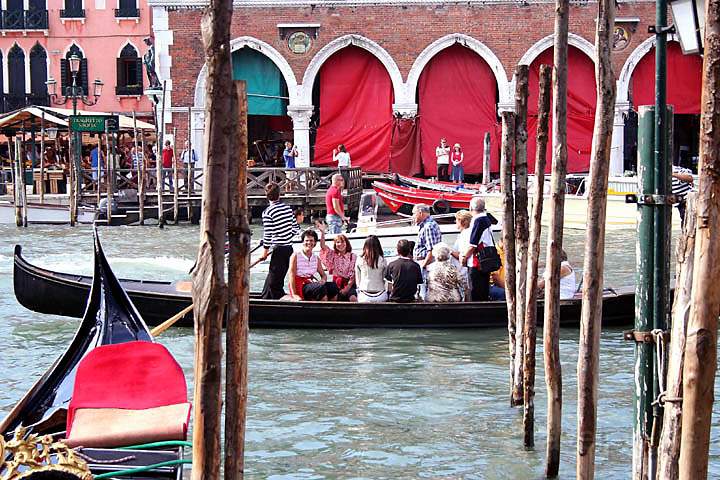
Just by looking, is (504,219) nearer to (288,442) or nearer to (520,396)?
(520,396)

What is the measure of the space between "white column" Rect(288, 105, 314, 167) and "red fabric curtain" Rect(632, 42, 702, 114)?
15.1 feet

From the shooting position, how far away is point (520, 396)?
5.04m

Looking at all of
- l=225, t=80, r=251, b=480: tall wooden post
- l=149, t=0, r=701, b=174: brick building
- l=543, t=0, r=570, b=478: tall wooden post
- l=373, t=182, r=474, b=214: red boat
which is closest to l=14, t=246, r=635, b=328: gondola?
l=543, t=0, r=570, b=478: tall wooden post

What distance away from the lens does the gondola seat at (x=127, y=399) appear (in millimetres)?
3416

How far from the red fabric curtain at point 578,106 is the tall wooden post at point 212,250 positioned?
13.9 meters

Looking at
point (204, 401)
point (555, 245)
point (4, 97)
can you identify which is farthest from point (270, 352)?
point (4, 97)

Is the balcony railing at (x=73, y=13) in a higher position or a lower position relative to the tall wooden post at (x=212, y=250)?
higher

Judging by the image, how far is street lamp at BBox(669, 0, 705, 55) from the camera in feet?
10.1

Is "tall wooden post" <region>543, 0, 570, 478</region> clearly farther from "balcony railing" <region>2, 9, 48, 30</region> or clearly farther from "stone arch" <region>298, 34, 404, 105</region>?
"balcony railing" <region>2, 9, 48, 30</region>

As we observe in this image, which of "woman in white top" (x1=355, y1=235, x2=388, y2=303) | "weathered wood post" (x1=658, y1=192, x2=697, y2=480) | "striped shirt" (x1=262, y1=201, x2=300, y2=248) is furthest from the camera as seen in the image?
"striped shirt" (x1=262, y1=201, x2=300, y2=248)

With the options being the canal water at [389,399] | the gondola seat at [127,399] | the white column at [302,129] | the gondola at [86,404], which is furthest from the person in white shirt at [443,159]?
the gondola seat at [127,399]

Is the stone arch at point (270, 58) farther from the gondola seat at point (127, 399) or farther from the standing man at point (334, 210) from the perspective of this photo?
the gondola seat at point (127, 399)

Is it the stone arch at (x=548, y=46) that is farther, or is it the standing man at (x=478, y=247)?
the stone arch at (x=548, y=46)

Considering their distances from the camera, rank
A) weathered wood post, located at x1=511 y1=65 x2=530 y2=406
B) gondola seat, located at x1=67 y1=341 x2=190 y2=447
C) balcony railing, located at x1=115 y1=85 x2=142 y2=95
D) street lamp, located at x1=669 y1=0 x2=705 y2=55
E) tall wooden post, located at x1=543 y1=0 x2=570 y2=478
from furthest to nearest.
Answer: balcony railing, located at x1=115 y1=85 x2=142 y2=95 → weathered wood post, located at x1=511 y1=65 x2=530 y2=406 → tall wooden post, located at x1=543 y1=0 x2=570 y2=478 → gondola seat, located at x1=67 y1=341 x2=190 y2=447 → street lamp, located at x1=669 y1=0 x2=705 y2=55
